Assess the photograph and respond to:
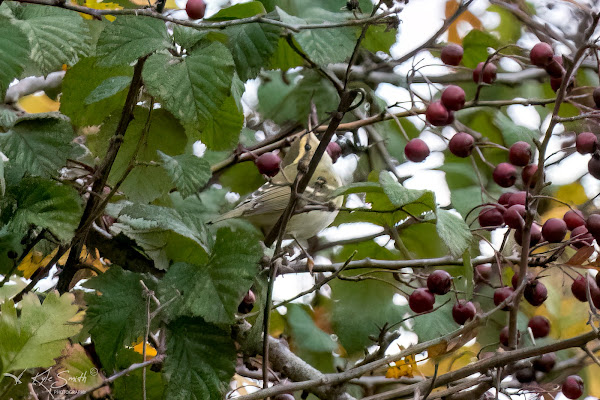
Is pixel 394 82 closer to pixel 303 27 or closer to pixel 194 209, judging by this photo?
pixel 194 209

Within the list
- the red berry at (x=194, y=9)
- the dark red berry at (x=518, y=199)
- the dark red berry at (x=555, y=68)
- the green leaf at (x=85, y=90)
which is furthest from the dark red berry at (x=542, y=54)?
the green leaf at (x=85, y=90)

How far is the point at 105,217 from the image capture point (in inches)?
50.3

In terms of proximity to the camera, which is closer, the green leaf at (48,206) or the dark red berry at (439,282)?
the green leaf at (48,206)

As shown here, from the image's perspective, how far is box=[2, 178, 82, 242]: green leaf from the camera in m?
0.93

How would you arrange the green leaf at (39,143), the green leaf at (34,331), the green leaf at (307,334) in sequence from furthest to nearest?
1. the green leaf at (307,334)
2. the green leaf at (39,143)
3. the green leaf at (34,331)

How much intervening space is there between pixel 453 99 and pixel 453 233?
1.44ft

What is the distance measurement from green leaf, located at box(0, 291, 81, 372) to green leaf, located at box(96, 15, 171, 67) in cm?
32

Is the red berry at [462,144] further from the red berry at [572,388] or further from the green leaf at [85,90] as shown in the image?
the green leaf at [85,90]

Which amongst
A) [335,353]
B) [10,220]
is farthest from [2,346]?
[335,353]

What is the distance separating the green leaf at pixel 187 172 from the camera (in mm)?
932

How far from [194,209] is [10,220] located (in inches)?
25.3

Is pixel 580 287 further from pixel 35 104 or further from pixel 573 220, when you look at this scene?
pixel 35 104

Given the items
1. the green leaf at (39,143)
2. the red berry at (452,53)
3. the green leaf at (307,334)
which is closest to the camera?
the green leaf at (39,143)

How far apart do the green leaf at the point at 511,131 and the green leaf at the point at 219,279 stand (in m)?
0.87
